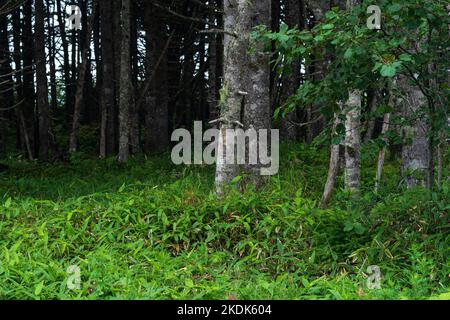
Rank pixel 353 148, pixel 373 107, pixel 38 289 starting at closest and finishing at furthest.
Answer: pixel 38 289 → pixel 353 148 → pixel 373 107

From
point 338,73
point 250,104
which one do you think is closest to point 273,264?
point 338,73

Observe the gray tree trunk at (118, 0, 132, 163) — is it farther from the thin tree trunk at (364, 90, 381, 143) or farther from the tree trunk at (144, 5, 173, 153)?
the thin tree trunk at (364, 90, 381, 143)

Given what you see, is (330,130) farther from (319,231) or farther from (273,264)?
(273,264)

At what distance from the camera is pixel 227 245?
21.6ft

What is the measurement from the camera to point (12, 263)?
5.59m

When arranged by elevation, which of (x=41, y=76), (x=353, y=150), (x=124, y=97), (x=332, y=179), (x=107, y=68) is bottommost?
(x=332, y=179)

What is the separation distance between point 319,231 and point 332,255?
1.93ft

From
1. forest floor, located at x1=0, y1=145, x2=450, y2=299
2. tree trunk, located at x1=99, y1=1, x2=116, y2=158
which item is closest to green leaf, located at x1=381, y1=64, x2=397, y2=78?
forest floor, located at x1=0, y1=145, x2=450, y2=299

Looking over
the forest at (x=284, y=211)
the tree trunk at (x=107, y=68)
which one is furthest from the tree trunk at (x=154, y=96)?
the forest at (x=284, y=211)

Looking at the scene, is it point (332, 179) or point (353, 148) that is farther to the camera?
point (353, 148)

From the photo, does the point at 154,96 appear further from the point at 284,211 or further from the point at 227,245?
the point at 227,245

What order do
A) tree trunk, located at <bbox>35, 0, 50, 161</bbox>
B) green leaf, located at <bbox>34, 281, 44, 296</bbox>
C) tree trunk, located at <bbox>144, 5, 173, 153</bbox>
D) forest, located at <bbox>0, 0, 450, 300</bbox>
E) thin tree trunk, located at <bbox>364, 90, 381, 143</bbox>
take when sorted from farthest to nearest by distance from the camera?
tree trunk, located at <bbox>35, 0, 50, 161</bbox> < tree trunk, located at <bbox>144, 5, 173, 153</bbox> < thin tree trunk, located at <bbox>364, 90, 381, 143</bbox> < forest, located at <bbox>0, 0, 450, 300</bbox> < green leaf, located at <bbox>34, 281, 44, 296</bbox>

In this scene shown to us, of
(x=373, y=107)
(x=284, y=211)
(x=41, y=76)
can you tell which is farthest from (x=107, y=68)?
(x=284, y=211)

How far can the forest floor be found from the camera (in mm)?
5125
